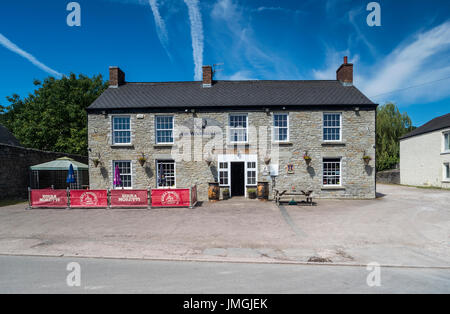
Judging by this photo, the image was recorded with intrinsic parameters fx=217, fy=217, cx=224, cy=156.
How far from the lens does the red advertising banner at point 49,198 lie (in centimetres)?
1167

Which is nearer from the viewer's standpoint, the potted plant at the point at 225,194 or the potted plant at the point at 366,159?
the potted plant at the point at 366,159

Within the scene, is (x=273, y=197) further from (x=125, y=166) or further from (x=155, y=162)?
(x=125, y=166)

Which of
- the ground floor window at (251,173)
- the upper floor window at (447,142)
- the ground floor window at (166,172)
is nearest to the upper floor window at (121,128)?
the ground floor window at (166,172)

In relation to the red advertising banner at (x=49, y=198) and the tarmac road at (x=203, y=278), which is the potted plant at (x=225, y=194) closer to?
the red advertising banner at (x=49, y=198)

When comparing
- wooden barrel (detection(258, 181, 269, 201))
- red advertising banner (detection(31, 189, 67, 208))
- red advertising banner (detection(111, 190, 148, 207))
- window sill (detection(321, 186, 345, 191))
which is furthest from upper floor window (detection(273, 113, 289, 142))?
A: red advertising banner (detection(31, 189, 67, 208))

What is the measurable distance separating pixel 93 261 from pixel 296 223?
23.0ft

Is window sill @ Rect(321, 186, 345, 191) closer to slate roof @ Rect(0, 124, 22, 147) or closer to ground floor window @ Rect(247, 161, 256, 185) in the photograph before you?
ground floor window @ Rect(247, 161, 256, 185)

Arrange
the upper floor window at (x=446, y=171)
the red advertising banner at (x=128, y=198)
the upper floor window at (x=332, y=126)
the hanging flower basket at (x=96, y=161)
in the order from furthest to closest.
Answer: the upper floor window at (x=446, y=171) < the upper floor window at (x=332, y=126) < the hanging flower basket at (x=96, y=161) < the red advertising banner at (x=128, y=198)

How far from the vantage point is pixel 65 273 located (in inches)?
183

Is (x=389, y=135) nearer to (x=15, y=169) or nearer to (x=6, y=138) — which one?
(x=15, y=169)

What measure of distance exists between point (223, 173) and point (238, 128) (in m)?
3.25

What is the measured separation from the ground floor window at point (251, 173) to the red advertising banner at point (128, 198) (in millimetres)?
6749

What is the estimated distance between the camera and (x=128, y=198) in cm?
1176
